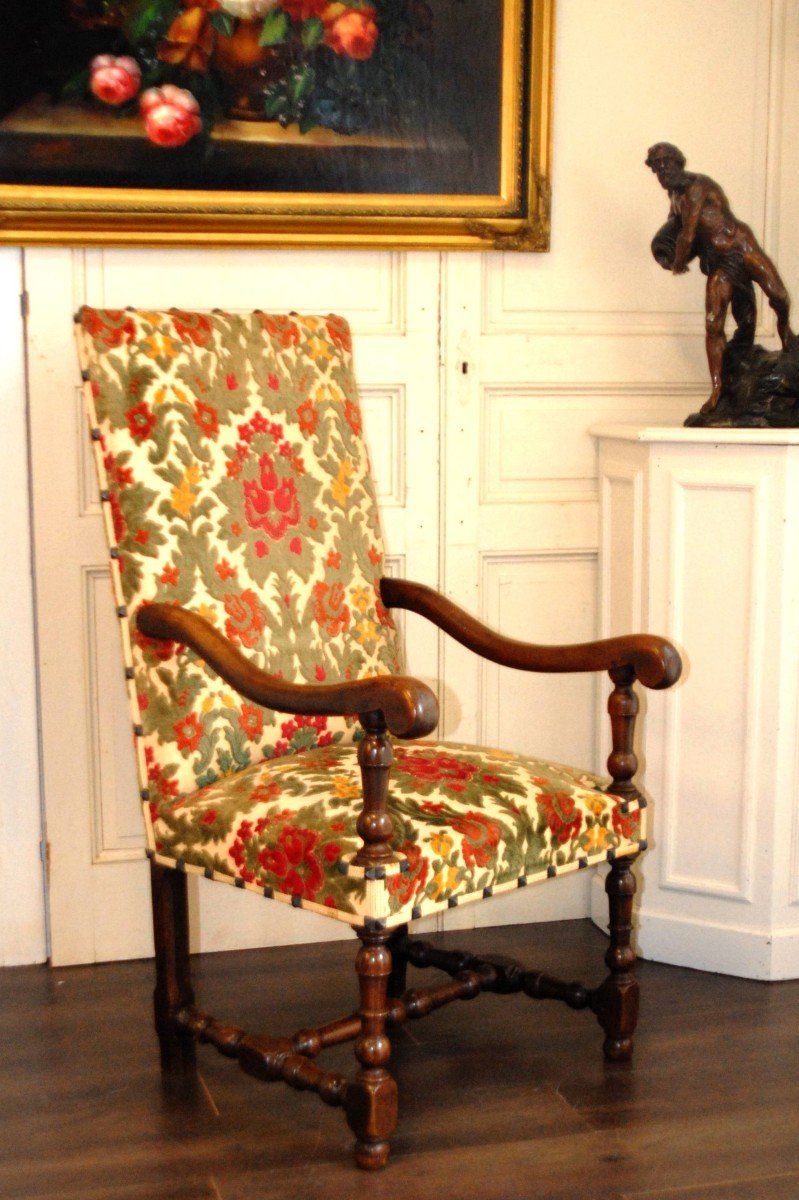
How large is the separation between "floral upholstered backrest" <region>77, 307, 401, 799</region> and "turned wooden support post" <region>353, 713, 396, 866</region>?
41 centimetres

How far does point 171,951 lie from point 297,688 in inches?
24.4

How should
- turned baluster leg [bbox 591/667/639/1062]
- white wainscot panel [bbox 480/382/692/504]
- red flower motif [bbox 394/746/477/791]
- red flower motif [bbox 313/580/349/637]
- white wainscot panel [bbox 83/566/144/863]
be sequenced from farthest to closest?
white wainscot panel [bbox 480/382/692/504], white wainscot panel [bbox 83/566/144/863], red flower motif [bbox 313/580/349/637], turned baluster leg [bbox 591/667/639/1062], red flower motif [bbox 394/746/477/791]

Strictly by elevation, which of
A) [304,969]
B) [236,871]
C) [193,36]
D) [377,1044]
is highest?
[193,36]

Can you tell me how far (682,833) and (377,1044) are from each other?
101 centimetres

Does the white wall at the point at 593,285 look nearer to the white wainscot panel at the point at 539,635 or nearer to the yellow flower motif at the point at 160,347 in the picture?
the white wainscot panel at the point at 539,635

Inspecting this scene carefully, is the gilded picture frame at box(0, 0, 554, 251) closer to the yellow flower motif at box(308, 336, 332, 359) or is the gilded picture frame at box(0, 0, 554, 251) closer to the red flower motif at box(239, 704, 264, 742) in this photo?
the yellow flower motif at box(308, 336, 332, 359)

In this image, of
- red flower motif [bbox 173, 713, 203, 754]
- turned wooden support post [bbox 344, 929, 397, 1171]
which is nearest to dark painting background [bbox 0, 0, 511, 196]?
red flower motif [bbox 173, 713, 203, 754]

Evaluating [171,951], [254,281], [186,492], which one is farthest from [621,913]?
[254,281]

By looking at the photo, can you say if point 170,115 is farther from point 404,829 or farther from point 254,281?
point 404,829

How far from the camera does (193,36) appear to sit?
2.56m

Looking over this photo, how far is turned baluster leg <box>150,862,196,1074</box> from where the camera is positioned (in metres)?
2.28

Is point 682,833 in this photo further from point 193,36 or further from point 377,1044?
point 193,36

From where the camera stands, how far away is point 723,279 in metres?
2.70

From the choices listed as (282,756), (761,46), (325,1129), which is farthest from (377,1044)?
(761,46)
